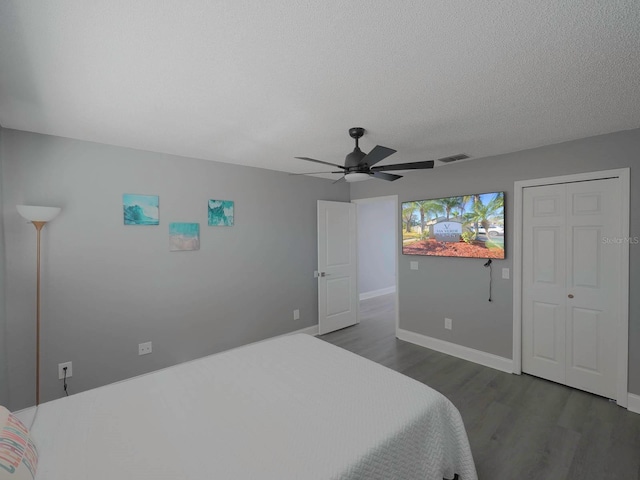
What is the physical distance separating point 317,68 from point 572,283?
309 centimetres

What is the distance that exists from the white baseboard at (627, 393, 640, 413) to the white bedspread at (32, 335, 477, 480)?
205 cm

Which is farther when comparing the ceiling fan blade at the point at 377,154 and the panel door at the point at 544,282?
the panel door at the point at 544,282

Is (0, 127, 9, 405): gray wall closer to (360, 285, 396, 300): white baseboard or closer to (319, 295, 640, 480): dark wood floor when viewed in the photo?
(319, 295, 640, 480): dark wood floor

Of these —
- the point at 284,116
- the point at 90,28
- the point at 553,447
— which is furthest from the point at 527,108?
the point at 90,28

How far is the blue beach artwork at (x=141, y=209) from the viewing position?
2838 mm

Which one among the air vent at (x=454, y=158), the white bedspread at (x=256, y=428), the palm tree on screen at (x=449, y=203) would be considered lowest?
the white bedspread at (x=256, y=428)

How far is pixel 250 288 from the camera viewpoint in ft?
12.1

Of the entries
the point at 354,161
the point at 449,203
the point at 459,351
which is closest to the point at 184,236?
the point at 354,161

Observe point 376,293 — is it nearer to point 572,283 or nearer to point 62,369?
point 572,283

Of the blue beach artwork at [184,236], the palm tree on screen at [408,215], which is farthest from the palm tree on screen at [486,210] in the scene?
the blue beach artwork at [184,236]

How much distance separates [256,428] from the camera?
136 cm

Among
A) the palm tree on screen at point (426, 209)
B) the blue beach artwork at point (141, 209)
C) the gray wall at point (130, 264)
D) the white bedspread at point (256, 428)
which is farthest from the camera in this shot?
the palm tree on screen at point (426, 209)

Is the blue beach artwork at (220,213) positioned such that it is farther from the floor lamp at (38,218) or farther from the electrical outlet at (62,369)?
the electrical outlet at (62,369)

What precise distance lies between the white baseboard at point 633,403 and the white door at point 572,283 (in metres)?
0.12
